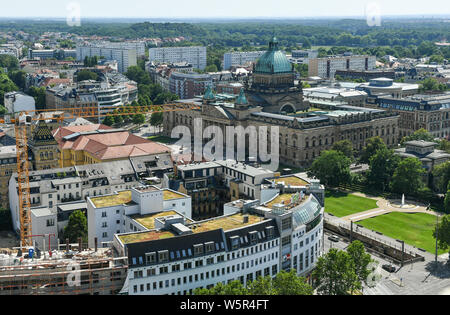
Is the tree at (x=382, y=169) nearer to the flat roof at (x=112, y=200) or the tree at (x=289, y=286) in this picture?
the flat roof at (x=112, y=200)

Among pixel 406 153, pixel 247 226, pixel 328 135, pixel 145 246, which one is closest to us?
pixel 145 246

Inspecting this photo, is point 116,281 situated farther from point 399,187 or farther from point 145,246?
point 399,187

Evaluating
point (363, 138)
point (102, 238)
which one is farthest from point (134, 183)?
point (363, 138)

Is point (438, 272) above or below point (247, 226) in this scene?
below

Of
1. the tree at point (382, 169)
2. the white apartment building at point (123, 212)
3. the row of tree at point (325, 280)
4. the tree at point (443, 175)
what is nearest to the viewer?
the row of tree at point (325, 280)

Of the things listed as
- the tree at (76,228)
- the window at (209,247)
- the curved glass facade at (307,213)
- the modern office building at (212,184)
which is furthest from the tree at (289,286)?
the tree at (76,228)

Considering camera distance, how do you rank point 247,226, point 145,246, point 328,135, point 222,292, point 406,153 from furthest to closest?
point 328,135, point 406,153, point 247,226, point 145,246, point 222,292
